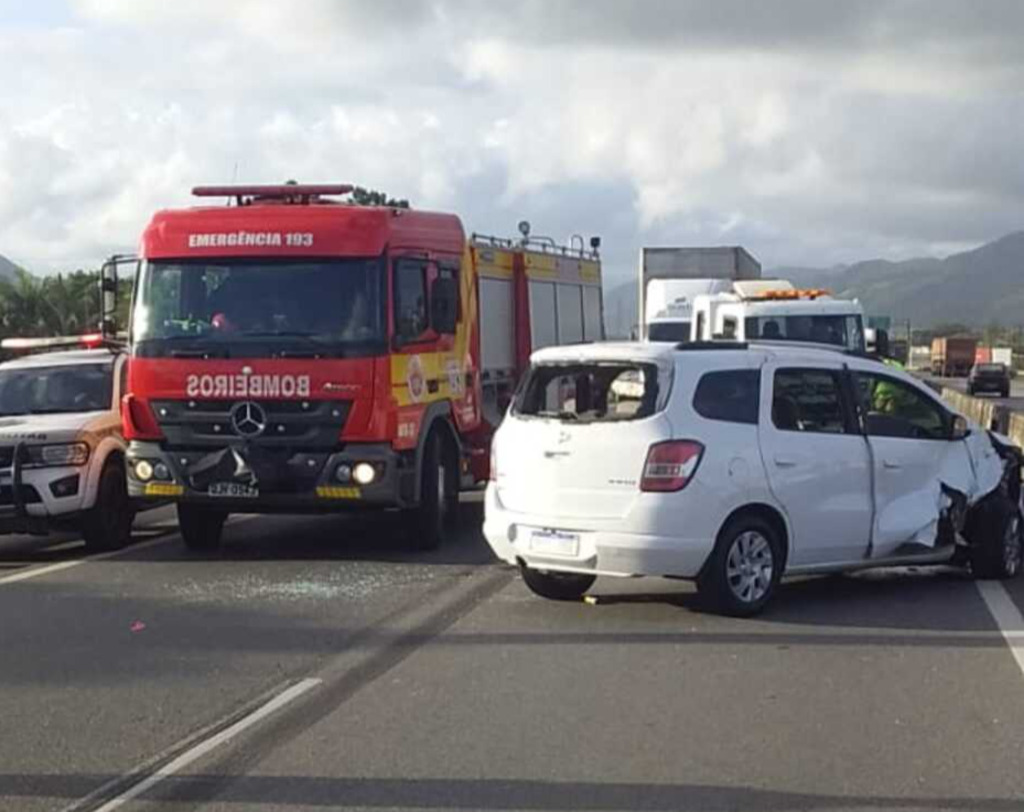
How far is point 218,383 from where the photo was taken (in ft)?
42.3

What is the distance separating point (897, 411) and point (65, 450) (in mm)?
6988

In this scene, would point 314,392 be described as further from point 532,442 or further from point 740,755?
point 740,755

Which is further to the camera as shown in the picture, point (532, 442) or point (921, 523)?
point (921, 523)

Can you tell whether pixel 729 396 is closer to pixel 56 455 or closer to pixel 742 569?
pixel 742 569

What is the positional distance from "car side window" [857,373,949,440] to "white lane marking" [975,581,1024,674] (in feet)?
3.75

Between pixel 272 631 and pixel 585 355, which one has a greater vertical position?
pixel 585 355

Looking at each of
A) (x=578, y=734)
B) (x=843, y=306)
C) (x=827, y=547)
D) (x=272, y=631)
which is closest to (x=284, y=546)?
(x=272, y=631)

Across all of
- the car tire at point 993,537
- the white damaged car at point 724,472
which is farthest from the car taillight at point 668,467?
the car tire at point 993,537

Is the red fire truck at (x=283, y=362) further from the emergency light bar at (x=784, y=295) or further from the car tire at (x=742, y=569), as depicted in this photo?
the emergency light bar at (x=784, y=295)

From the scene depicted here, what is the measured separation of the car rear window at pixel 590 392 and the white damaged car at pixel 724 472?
10 millimetres

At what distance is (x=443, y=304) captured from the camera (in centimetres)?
1384

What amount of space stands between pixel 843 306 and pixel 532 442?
43.9 ft

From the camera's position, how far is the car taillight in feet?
32.6

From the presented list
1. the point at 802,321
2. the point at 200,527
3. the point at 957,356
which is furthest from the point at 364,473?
the point at 957,356
